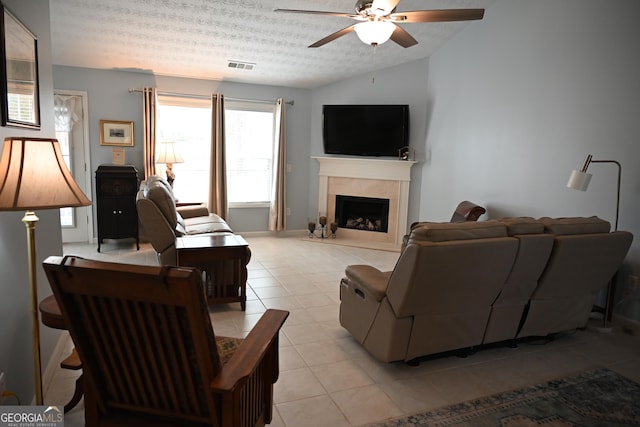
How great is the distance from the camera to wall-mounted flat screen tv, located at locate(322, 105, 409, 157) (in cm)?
614

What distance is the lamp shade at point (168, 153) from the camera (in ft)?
18.5

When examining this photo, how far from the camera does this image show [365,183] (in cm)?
662

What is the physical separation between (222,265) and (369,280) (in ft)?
4.99

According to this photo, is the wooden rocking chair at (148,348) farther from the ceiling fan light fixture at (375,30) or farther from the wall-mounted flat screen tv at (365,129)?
the wall-mounted flat screen tv at (365,129)

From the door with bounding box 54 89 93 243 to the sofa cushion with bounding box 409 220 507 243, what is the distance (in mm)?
4929

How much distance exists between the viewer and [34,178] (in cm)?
160

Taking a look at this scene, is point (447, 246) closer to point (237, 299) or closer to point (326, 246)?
point (237, 299)

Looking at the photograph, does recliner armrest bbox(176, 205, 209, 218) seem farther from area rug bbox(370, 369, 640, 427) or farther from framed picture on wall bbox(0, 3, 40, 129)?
area rug bbox(370, 369, 640, 427)

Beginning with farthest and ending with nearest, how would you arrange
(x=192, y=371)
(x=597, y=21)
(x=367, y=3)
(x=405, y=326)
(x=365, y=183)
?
(x=365, y=183) < (x=597, y=21) < (x=367, y=3) < (x=405, y=326) < (x=192, y=371)

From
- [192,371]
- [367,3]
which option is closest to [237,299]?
[192,371]

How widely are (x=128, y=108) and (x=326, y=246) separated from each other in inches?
136

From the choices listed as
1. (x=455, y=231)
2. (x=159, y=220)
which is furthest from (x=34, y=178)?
(x=455, y=231)

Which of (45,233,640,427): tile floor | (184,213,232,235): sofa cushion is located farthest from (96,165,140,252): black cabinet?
(45,233,640,427): tile floor

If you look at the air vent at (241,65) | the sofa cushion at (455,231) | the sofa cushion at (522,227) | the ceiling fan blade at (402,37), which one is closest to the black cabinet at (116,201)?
the air vent at (241,65)
